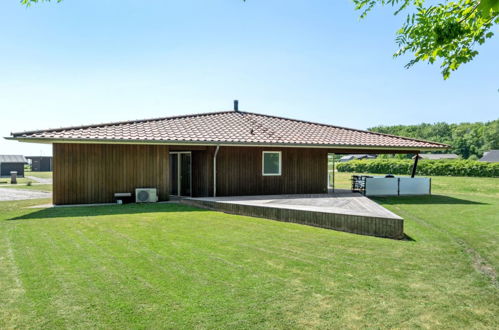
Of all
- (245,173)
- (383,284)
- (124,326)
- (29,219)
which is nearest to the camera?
(124,326)

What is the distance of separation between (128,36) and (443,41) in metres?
11.1

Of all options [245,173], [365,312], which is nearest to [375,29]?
[245,173]

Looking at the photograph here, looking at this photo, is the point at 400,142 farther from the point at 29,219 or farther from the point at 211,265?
the point at 29,219

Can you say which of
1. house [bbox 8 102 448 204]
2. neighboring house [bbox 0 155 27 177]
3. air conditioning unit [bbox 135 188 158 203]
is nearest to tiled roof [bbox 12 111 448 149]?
house [bbox 8 102 448 204]

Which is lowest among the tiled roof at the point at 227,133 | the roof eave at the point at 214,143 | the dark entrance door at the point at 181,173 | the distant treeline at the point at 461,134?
the dark entrance door at the point at 181,173

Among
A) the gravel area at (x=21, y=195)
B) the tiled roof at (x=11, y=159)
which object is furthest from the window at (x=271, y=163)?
the tiled roof at (x=11, y=159)

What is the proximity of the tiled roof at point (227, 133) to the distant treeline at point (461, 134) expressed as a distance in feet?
202

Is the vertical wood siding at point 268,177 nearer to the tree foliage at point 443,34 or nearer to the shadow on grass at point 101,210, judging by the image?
the shadow on grass at point 101,210

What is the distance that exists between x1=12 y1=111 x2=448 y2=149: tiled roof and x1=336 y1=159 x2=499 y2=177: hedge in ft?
79.5

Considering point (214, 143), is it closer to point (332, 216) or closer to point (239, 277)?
point (332, 216)

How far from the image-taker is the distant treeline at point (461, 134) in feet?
278

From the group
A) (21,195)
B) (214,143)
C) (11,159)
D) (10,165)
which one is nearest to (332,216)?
(214,143)

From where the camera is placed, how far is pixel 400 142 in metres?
16.3

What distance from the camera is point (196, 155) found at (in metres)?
14.2
